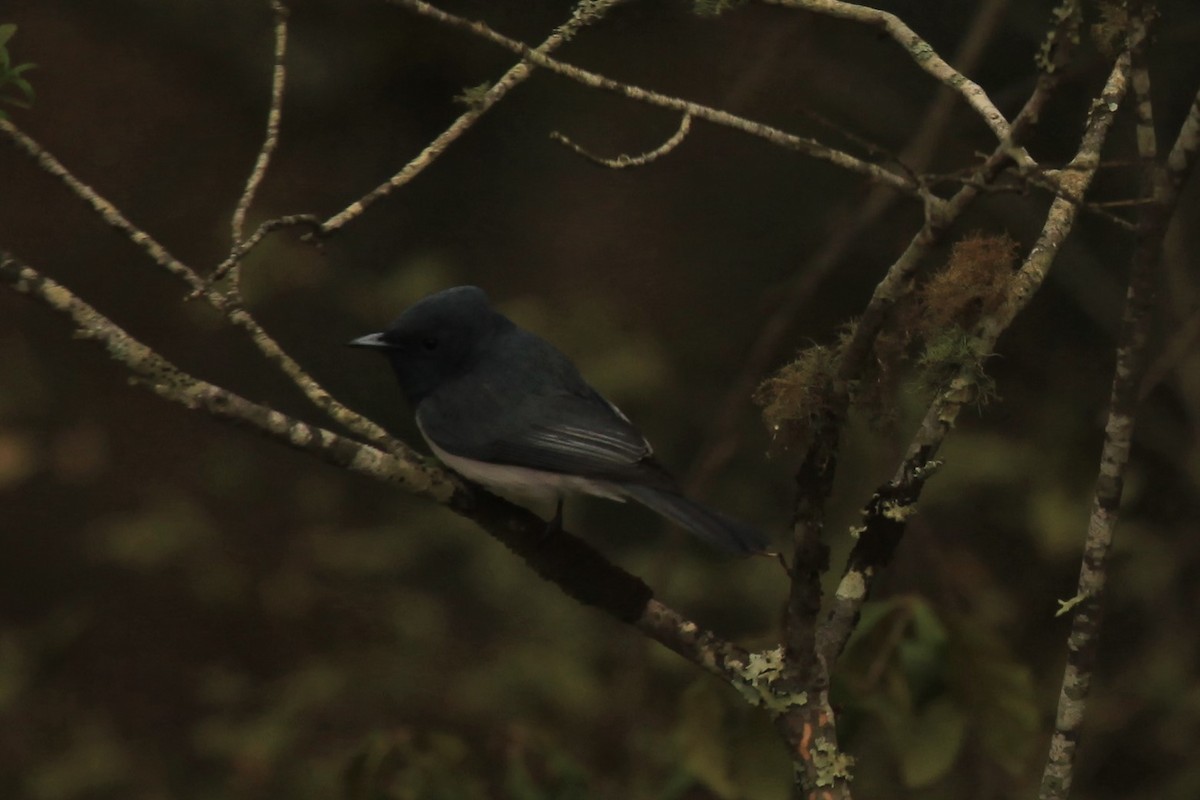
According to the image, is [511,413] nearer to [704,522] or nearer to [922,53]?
[704,522]

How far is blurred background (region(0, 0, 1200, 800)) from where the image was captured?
5395 mm

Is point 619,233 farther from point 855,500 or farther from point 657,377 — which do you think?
point 855,500

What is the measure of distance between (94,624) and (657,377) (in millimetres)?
3041

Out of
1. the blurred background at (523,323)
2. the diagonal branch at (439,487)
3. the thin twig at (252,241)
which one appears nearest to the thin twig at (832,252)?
the blurred background at (523,323)

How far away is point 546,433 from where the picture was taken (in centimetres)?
349

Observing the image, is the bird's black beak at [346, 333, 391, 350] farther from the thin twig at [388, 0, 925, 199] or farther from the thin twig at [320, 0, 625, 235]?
the thin twig at [388, 0, 925, 199]

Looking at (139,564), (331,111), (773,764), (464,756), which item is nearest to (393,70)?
(331,111)

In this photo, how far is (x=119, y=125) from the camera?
7086mm

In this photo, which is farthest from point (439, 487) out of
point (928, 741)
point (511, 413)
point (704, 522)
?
point (928, 741)

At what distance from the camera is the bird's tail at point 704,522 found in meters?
2.85

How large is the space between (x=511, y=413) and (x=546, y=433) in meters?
0.11

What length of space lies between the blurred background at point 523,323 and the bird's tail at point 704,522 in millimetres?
1432

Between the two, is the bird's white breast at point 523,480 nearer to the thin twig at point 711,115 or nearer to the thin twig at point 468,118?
the thin twig at point 468,118

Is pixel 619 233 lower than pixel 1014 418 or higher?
lower
